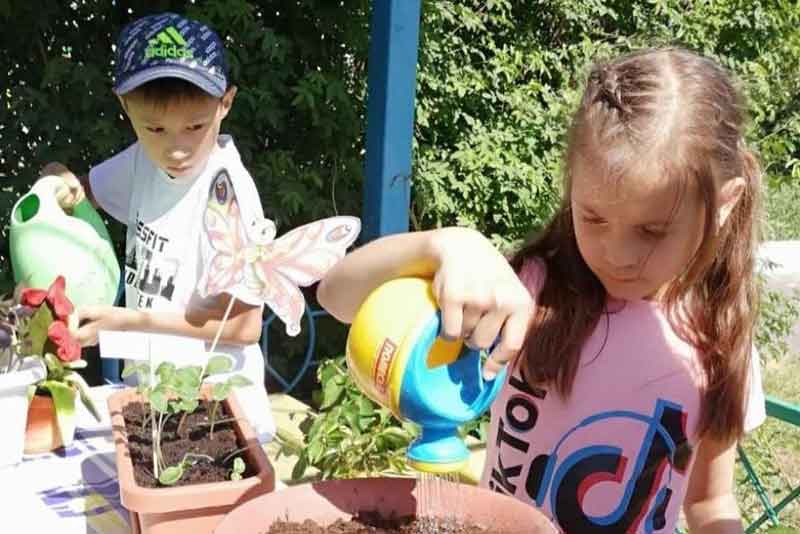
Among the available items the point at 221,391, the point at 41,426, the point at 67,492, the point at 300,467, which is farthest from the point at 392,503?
the point at 300,467

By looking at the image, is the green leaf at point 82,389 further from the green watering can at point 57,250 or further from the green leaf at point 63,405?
the green watering can at point 57,250

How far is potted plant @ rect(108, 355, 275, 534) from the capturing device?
1.06 m

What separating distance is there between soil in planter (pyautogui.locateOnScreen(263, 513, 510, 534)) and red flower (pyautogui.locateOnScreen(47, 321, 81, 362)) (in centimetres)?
66

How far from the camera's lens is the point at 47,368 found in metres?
1.37

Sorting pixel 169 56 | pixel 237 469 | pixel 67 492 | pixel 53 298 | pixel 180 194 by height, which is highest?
pixel 169 56

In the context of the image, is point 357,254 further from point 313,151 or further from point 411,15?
point 313,151

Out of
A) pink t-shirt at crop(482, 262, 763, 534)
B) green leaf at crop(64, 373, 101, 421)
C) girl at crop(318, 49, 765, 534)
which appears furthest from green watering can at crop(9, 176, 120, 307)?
pink t-shirt at crop(482, 262, 763, 534)

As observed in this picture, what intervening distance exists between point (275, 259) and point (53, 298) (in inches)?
12.6

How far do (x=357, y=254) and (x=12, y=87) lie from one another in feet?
7.33

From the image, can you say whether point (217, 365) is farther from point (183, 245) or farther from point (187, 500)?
point (183, 245)

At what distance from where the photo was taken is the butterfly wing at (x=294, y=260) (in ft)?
4.18

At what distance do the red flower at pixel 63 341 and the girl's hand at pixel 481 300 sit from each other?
30.5 inches

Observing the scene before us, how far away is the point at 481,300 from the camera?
0.71m

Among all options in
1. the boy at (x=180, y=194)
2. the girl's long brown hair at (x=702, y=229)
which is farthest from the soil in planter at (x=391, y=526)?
the boy at (x=180, y=194)
